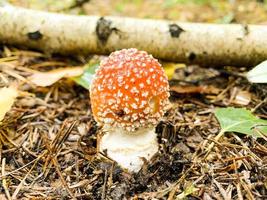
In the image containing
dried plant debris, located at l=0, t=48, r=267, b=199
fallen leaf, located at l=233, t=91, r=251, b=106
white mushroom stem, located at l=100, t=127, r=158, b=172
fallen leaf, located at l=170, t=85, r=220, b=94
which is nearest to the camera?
dried plant debris, located at l=0, t=48, r=267, b=199

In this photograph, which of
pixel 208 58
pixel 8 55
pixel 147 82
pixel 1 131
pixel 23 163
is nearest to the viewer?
pixel 147 82

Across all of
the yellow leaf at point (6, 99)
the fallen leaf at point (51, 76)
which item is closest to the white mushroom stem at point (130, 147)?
the yellow leaf at point (6, 99)

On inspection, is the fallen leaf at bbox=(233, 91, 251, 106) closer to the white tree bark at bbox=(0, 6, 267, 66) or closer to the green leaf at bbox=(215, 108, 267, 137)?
the white tree bark at bbox=(0, 6, 267, 66)

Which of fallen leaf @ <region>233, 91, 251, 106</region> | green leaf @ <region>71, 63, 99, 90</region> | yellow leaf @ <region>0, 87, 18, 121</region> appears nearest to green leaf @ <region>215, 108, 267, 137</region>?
fallen leaf @ <region>233, 91, 251, 106</region>

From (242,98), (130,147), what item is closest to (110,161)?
(130,147)

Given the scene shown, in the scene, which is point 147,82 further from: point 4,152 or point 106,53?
point 106,53

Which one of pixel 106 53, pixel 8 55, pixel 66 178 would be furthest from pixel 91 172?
pixel 8 55
